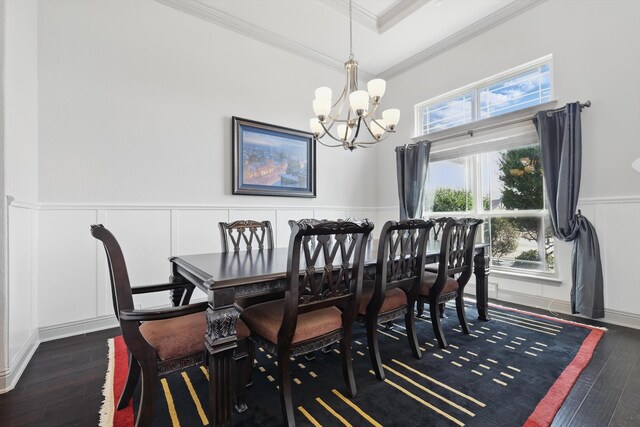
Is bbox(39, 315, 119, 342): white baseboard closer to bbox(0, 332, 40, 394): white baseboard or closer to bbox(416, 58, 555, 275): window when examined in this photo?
bbox(0, 332, 40, 394): white baseboard

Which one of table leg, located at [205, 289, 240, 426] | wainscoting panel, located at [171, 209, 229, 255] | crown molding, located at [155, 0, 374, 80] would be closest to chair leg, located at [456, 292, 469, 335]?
table leg, located at [205, 289, 240, 426]

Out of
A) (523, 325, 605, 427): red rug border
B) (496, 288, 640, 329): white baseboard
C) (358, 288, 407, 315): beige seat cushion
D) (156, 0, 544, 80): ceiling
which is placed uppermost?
(156, 0, 544, 80): ceiling

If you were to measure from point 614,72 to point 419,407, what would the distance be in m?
3.42

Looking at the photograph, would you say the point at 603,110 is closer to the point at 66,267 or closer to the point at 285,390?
the point at 285,390

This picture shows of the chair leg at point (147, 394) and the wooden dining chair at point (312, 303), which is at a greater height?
the wooden dining chair at point (312, 303)

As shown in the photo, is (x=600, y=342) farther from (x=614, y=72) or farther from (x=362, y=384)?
(x=614, y=72)

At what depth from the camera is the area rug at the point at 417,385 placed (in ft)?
4.70

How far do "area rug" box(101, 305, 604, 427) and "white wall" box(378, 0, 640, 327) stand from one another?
757 millimetres

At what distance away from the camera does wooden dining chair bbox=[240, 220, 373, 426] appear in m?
1.35

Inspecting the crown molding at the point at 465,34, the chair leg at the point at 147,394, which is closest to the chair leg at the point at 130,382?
the chair leg at the point at 147,394

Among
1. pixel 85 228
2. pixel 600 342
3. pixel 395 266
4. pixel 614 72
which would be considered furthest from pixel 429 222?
pixel 85 228

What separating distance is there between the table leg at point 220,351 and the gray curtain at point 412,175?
3.53 meters

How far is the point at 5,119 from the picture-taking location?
1.69m

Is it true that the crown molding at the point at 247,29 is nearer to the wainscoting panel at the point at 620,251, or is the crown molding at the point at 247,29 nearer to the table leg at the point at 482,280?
the table leg at the point at 482,280
